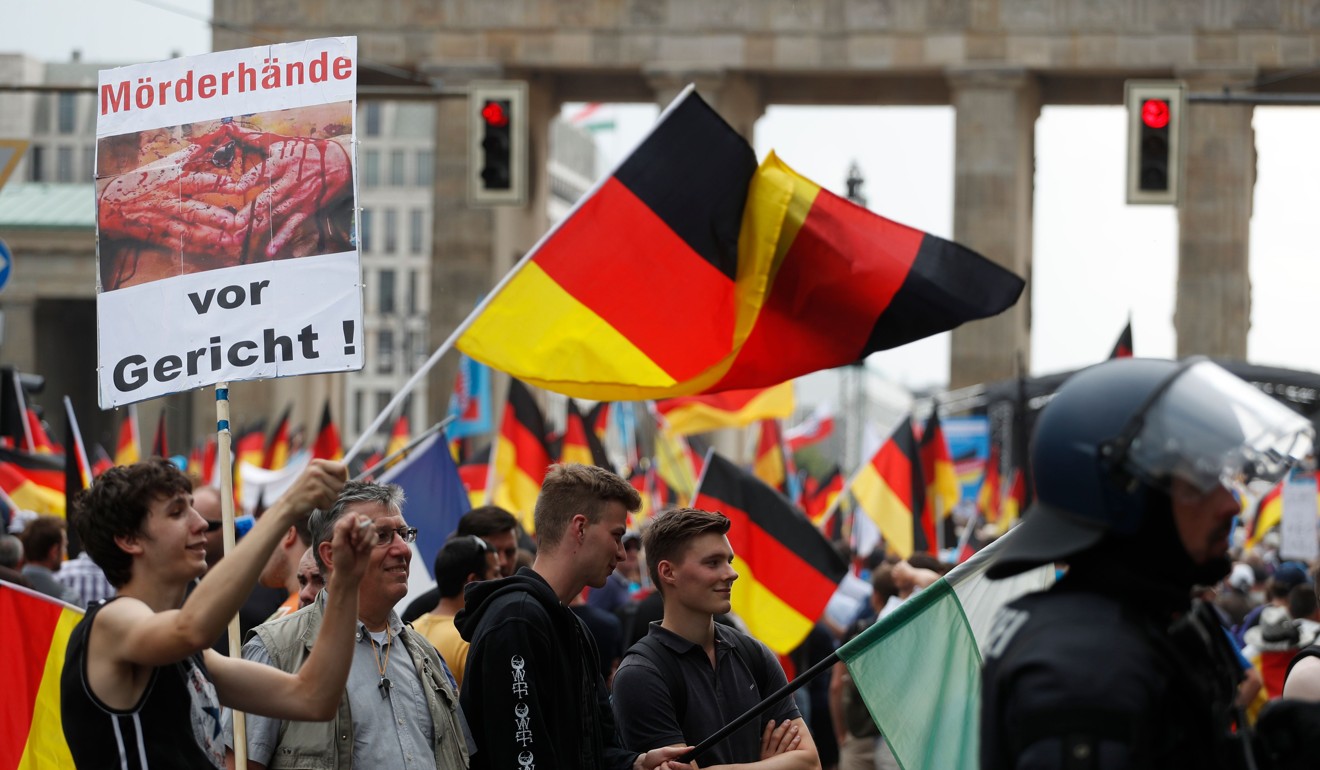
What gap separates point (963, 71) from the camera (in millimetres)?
48031

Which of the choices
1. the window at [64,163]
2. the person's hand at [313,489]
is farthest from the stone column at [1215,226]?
the window at [64,163]

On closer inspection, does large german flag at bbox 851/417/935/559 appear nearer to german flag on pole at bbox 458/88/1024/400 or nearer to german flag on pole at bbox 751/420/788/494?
german flag on pole at bbox 751/420/788/494

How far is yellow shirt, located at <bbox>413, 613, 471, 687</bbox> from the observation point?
6.48 metres

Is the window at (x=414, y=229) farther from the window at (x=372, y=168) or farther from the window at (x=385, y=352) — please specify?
the window at (x=385, y=352)

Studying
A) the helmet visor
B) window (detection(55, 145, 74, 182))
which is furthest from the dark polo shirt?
window (detection(55, 145, 74, 182))

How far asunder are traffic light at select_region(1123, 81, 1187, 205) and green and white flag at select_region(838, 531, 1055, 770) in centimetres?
1423

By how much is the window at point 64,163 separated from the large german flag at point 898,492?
301 ft

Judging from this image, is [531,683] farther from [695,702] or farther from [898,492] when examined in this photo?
[898,492]

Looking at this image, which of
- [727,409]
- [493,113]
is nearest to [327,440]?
[493,113]

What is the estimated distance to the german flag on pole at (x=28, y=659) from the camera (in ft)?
18.4

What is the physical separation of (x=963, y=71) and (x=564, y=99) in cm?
1026

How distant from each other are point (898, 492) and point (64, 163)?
307 ft

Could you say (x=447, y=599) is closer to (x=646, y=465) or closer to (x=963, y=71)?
(x=646, y=465)

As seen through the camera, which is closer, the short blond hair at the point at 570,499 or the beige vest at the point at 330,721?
the beige vest at the point at 330,721
